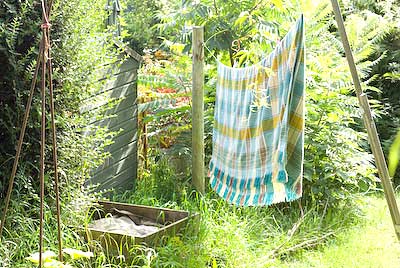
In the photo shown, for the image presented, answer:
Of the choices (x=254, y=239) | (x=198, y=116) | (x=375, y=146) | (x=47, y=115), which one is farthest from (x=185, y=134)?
(x=375, y=146)

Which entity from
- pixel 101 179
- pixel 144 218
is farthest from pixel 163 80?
pixel 144 218

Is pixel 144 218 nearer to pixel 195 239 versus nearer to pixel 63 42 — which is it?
pixel 195 239

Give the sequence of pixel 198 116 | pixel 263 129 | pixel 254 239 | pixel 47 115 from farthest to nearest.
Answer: pixel 198 116 < pixel 254 239 < pixel 263 129 < pixel 47 115

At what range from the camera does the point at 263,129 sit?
3508 millimetres

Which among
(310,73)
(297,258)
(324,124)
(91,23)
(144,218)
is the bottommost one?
(297,258)

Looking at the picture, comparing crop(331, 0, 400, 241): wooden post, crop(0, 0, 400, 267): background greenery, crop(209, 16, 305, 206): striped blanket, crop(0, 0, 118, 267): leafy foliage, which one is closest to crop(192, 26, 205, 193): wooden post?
crop(0, 0, 400, 267): background greenery

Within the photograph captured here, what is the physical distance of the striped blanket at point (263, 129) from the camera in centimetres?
324

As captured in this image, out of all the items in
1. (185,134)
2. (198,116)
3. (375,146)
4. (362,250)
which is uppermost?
(375,146)

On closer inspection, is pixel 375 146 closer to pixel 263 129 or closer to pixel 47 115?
pixel 263 129

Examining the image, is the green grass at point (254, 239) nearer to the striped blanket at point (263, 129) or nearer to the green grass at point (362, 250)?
the green grass at point (362, 250)

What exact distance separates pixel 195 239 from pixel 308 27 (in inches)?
83.3

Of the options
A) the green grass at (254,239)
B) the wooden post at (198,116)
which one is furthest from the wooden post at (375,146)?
the wooden post at (198,116)

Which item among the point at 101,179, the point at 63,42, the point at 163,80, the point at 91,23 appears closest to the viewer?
the point at 63,42

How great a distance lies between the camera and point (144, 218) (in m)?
3.95
